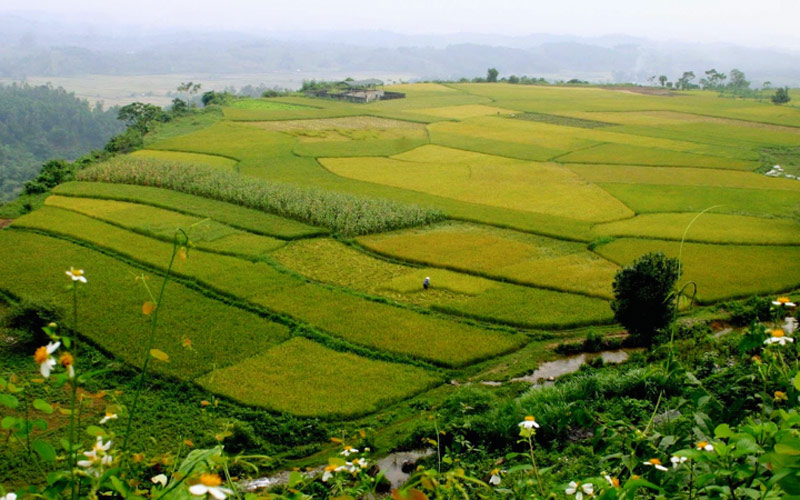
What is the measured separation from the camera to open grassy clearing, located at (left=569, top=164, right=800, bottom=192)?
26.0 m

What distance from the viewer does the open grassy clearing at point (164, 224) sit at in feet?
57.2

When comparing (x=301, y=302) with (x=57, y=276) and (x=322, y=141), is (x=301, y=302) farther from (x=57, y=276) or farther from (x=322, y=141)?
(x=322, y=141)

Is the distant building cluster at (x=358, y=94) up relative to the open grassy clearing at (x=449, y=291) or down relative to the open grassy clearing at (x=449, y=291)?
up

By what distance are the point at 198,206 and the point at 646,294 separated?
1441 cm

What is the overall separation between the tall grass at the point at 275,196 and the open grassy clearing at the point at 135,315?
5.19m

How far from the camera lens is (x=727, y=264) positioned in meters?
16.9

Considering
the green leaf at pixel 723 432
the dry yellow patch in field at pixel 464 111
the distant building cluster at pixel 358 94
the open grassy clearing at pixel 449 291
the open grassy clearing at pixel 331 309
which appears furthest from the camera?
the distant building cluster at pixel 358 94

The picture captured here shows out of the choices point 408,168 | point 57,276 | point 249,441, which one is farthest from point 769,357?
point 408,168

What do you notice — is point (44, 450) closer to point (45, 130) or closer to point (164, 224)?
point (164, 224)

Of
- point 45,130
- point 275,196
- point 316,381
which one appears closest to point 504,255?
point 316,381

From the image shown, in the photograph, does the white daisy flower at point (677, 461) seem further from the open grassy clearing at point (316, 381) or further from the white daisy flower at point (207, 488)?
the open grassy clearing at point (316, 381)

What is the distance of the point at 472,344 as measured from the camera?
1252 centimetres

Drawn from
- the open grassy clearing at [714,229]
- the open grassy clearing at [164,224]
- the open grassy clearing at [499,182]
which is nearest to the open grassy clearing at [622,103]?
the open grassy clearing at [499,182]

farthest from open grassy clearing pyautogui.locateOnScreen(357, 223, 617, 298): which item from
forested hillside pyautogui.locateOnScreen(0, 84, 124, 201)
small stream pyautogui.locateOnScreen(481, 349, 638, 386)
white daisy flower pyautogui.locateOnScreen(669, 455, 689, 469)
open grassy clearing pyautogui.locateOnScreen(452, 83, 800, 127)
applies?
forested hillside pyautogui.locateOnScreen(0, 84, 124, 201)
